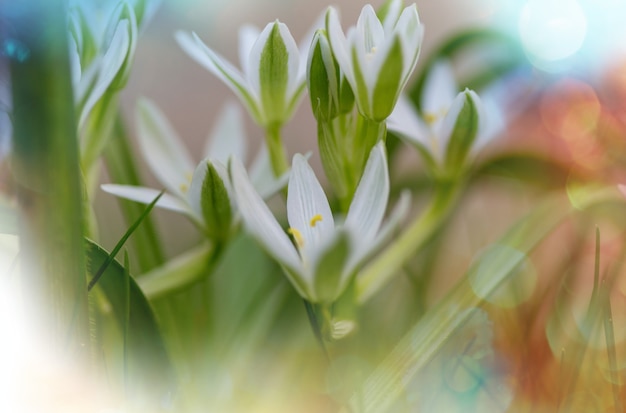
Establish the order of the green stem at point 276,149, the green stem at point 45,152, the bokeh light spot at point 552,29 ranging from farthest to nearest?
1. the bokeh light spot at point 552,29
2. the green stem at point 276,149
3. the green stem at point 45,152

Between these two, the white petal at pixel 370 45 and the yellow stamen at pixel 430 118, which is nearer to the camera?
the white petal at pixel 370 45

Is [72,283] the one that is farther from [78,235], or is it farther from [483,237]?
[483,237]

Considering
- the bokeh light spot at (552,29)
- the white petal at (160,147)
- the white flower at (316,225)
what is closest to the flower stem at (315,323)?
the white flower at (316,225)

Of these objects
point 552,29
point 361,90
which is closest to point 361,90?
point 361,90

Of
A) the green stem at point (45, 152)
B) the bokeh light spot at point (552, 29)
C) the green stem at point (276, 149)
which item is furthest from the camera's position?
the bokeh light spot at point (552, 29)

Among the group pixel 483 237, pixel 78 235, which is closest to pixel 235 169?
pixel 78 235

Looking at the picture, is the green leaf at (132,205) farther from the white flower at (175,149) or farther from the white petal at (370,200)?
the white petal at (370,200)
